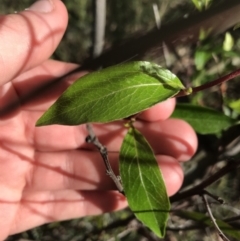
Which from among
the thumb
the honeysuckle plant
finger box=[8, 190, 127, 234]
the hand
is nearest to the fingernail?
the thumb

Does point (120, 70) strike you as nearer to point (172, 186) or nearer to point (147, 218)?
point (147, 218)

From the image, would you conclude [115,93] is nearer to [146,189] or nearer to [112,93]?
[112,93]

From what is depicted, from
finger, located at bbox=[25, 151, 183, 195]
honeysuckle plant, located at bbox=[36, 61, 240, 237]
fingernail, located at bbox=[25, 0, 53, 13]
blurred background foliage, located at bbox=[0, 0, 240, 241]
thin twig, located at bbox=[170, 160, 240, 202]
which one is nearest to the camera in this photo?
honeysuckle plant, located at bbox=[36, 61, 240, 237]

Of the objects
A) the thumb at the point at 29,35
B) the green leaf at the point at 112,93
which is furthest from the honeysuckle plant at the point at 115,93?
the thumb at the point at 29,35

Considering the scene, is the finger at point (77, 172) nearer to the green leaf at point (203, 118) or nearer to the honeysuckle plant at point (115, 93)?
the green leaf at point (203, 118)

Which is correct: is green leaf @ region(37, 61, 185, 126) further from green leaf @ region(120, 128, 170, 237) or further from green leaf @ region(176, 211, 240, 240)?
green leaf @ region(176, 211, 240, 240)

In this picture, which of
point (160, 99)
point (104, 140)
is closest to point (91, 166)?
point (104, 140)
